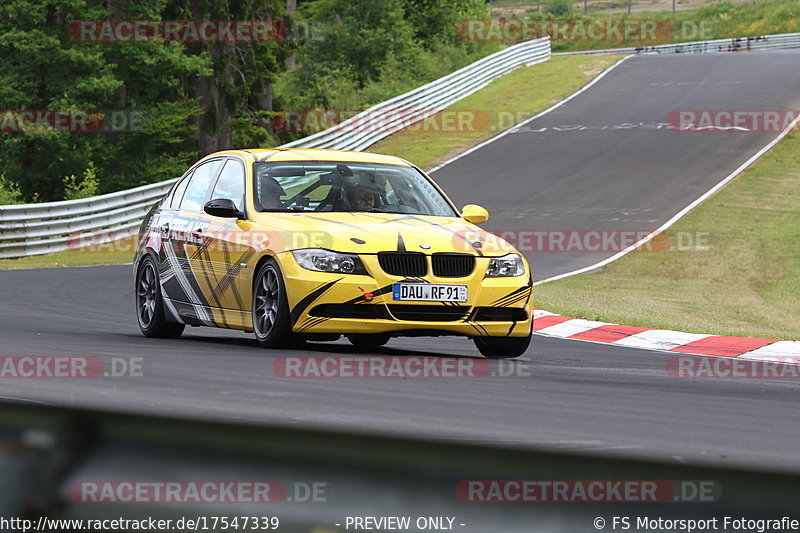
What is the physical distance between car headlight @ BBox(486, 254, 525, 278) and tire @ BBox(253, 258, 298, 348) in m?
1.46

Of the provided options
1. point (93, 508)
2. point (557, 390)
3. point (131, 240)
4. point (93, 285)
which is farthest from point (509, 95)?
point (93, 508)

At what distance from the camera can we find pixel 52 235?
25.8 metres

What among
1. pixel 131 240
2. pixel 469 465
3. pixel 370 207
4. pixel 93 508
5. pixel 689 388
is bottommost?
pixel 131 240

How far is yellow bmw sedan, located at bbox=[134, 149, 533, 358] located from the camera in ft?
27.9

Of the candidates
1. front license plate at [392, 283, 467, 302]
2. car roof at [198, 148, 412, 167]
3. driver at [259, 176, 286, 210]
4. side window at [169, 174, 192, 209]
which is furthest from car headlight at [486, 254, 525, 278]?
side window at [169, 174, 192, 209]

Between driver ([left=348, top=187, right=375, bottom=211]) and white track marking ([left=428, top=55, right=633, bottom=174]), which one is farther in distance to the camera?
white track marking ([left=428, top=55, right=633, bottom=174])

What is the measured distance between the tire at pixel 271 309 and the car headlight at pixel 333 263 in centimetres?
23

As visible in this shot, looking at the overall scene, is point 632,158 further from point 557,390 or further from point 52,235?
point 557,390

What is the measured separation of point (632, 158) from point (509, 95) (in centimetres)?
1217
